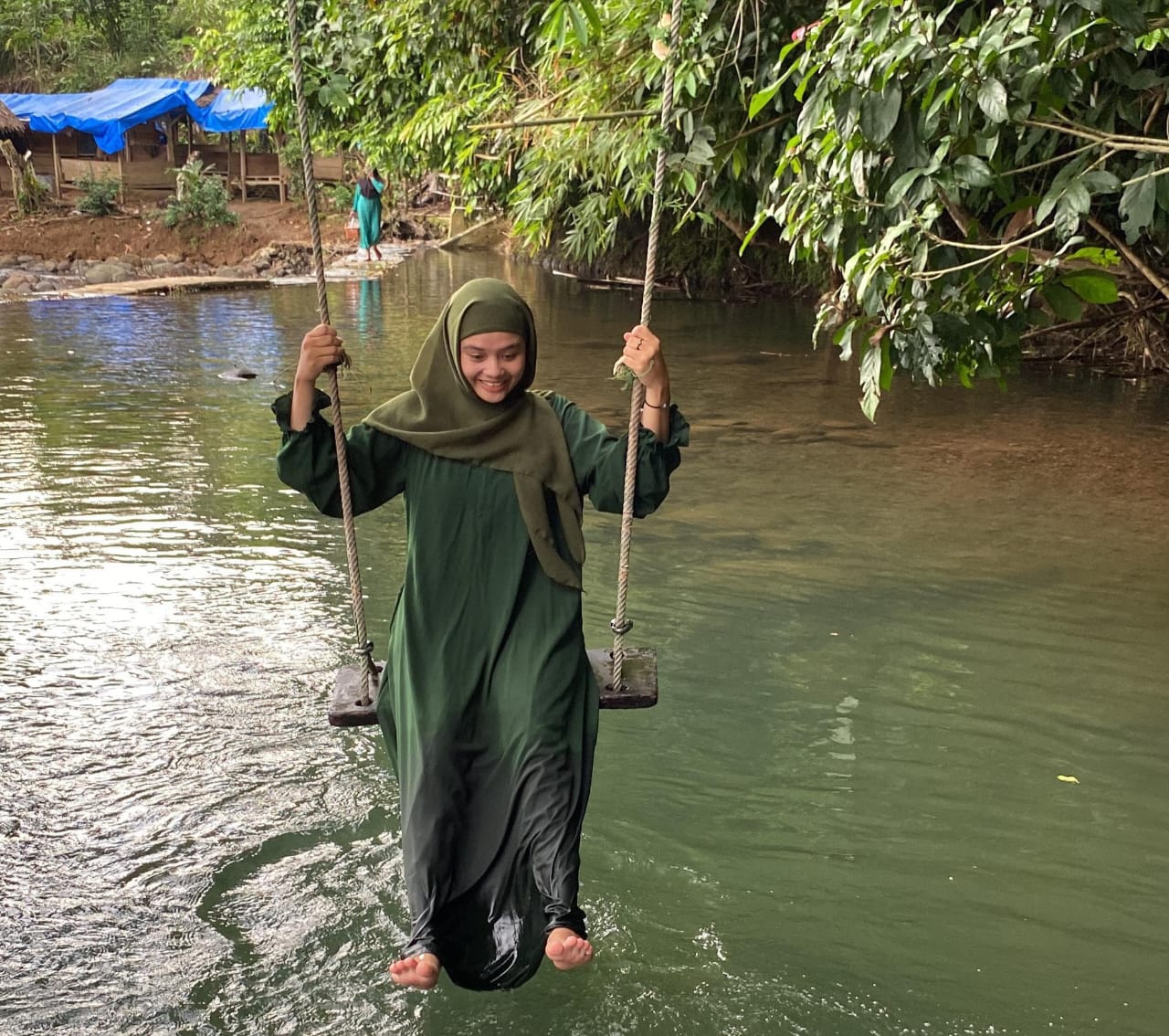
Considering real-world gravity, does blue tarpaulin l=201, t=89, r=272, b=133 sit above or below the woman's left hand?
above

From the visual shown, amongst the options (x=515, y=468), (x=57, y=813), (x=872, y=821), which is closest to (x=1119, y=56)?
(x=872, y=821)

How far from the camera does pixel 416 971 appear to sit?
2410mm

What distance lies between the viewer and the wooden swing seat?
2795 millimetres

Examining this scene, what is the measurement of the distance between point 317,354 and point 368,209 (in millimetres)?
19786

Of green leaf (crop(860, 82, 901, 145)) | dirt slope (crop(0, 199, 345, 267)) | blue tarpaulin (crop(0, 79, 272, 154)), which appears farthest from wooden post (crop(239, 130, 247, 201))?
green leaf (crop(860, 82, 901, 145))

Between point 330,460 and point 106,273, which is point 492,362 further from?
point 106,273

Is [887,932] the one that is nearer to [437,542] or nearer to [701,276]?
[437,542]

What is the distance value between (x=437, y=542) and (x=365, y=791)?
1533mm

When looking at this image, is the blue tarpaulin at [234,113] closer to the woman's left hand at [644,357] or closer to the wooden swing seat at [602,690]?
the wooden swing seat at [602,690]

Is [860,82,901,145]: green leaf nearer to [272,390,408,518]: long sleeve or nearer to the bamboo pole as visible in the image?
[272,390,408,518]: long sleeve

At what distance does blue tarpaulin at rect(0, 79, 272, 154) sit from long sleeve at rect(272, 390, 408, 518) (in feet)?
75.9

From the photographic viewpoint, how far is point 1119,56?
4.41 m

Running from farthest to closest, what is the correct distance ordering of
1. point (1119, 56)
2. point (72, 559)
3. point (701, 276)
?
point (701, 276), point (72, 559), point (1119, 56)

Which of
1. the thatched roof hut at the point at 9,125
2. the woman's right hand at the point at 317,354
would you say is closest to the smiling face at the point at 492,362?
the woman's right hand at the point at 317,354
